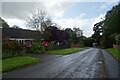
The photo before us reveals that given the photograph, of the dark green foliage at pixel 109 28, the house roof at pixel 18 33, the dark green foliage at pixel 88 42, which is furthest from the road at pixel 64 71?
the dark green foliage at pixel 88 42

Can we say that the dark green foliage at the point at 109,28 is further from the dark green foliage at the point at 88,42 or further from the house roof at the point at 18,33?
the house roof at the point at 18,33

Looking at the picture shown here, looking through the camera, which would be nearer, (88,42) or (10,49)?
(10,49)

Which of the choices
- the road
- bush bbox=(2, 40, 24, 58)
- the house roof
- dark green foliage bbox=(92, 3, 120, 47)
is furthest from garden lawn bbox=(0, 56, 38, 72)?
the house roof

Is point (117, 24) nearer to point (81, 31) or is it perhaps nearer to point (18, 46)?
point (18, 46)

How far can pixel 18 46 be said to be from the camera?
1264 inches

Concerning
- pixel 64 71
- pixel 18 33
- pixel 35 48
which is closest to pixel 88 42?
pixel 18 33

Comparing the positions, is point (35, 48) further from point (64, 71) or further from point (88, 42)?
point (88, 42)

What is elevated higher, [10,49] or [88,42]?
[88,42]

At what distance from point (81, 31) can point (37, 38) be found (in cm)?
7459


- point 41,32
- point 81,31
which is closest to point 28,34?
point 41,32

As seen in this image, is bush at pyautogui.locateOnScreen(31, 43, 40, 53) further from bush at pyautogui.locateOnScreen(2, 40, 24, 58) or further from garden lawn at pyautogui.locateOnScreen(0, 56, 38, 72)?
garden lawn at pyautogui.locateOnScreen(0, 56, 38, 72)

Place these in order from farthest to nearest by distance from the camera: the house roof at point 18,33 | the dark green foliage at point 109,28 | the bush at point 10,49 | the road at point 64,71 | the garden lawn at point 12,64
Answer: the house roof at point 18,33 → the dark green foliage at point 109,28 → the bush at point 10,49 → the garden lawn at point 12,64 → the road at point 64,71

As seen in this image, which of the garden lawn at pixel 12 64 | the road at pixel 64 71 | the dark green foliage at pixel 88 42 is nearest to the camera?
the road at pixel 64 71

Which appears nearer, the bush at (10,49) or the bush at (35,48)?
the bush at (10,49)
